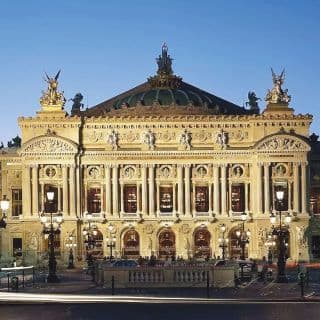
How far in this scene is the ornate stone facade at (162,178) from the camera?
111 meters

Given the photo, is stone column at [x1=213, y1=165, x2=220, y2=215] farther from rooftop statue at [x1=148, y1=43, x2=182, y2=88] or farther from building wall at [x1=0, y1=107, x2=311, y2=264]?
rooftop statue at [x1=148, y1=43, x2=182, y2=88]

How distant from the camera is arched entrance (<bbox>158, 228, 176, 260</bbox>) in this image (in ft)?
369

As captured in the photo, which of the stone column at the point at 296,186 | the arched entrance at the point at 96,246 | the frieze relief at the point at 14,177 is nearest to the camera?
the arched entrance at the point at 96,246

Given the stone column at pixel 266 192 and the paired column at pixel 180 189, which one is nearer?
the stone column at pixel 266 192

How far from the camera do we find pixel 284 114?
113438 millimetres

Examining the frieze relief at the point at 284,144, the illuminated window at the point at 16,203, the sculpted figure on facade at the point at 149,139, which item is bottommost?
the illuminated window at the point at 16,203

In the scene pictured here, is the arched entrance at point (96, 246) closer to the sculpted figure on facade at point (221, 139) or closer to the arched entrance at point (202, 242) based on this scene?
the arched entrance at point (202, 242)

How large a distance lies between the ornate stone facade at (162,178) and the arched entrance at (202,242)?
114 millimetres

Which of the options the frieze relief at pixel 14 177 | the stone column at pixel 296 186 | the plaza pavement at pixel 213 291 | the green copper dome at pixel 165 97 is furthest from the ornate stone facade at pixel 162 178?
the plaza pavement at pixel 213 291

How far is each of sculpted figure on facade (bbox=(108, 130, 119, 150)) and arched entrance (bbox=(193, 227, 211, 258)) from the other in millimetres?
13360

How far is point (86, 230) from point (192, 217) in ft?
39.7

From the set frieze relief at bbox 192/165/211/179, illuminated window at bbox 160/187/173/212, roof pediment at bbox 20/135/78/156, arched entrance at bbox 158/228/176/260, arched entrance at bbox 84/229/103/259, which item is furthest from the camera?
illuminated window at bbox 160/187/173/212

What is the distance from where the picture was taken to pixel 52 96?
114625 mm

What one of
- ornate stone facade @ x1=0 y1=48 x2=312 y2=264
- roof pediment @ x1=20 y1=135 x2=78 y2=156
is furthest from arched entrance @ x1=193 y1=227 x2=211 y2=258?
roof pediment @ x1=20 y1=135 x2=78 y2=156
